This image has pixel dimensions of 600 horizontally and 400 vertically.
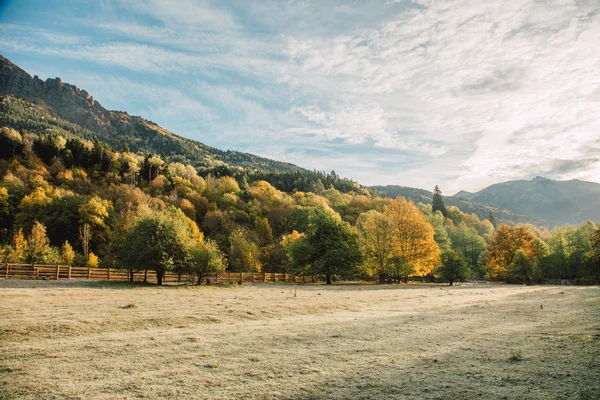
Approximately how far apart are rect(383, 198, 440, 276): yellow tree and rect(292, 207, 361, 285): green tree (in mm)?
6464

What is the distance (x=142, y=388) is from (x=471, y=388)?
20.9 feet

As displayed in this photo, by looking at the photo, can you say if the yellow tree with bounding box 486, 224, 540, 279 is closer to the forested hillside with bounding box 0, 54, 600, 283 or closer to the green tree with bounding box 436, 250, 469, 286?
the forested hillside with bounding box 0, 54, 600, 283

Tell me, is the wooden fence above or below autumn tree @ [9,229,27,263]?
below

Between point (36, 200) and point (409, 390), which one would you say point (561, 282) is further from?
point (36, 200)

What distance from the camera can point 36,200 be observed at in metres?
76.9

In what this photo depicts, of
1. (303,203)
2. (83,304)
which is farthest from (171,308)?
(303,203)

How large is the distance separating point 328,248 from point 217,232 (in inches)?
1746

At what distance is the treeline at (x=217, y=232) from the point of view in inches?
1832

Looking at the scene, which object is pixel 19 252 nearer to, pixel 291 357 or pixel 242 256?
pixel 242 256

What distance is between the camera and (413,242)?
5469 cm

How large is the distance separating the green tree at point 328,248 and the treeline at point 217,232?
0.17m

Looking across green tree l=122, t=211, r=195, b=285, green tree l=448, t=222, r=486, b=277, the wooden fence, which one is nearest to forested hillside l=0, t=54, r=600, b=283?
green tree l=122, t=211, r=195, b=285

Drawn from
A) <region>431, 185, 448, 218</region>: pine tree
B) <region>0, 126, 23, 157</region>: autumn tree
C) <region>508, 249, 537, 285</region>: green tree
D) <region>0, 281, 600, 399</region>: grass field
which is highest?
<region>0, 126, 23, 157</region>: autumn tree

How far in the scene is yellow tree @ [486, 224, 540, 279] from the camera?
7069 cm
